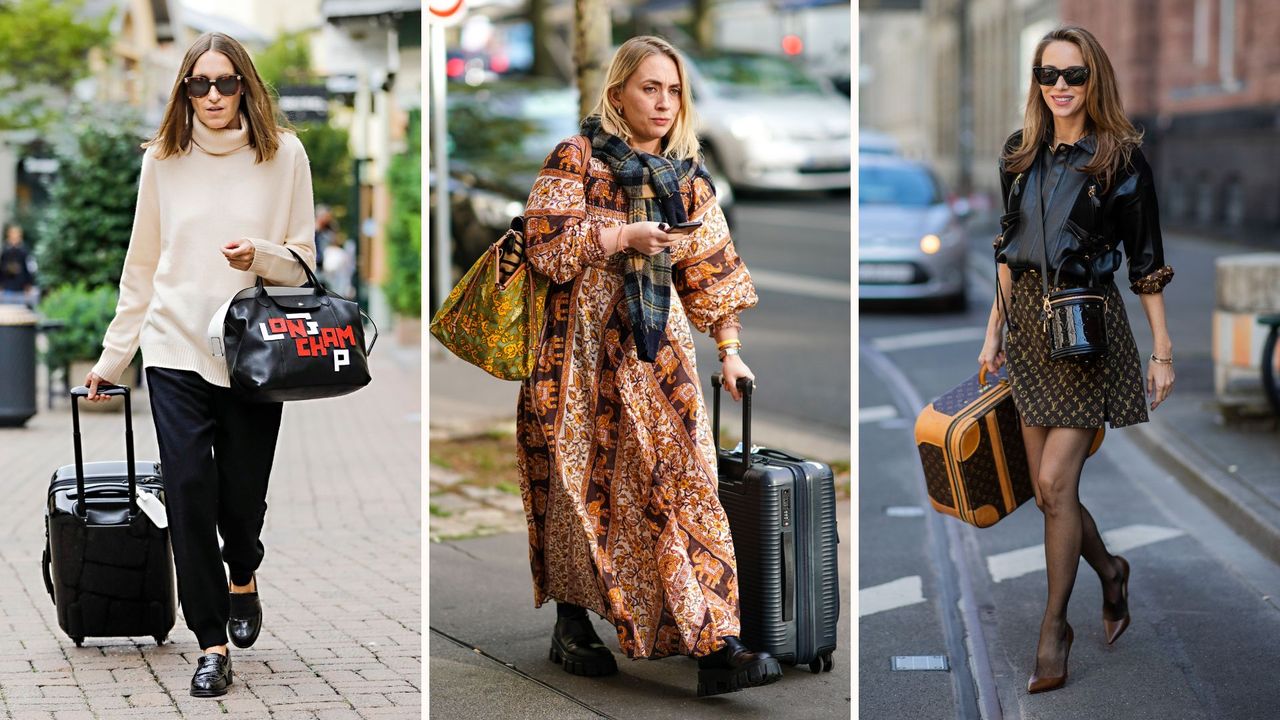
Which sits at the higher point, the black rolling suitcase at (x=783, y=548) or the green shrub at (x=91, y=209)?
the green shrub at (x=91, y=209)

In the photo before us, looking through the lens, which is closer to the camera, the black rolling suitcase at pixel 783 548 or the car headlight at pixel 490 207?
the black rolling suitcase at pixel 783 548

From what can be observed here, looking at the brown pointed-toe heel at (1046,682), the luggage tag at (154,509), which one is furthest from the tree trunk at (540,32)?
the brown pointed-toe heel at (1046,682)

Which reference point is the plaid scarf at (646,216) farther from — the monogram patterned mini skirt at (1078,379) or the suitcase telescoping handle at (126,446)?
the suitcase telescoping handle at (126,446)

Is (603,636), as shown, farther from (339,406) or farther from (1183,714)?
(339,406)

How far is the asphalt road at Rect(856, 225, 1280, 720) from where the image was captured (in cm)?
529

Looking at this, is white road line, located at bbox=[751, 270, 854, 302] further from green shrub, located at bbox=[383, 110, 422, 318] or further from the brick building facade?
the brick building facade

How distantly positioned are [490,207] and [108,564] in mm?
12749

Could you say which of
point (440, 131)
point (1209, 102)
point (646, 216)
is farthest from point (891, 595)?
point (1209, 102)

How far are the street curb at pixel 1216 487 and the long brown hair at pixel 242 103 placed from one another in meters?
4.67

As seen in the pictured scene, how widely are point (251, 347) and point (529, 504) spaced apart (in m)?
1.02

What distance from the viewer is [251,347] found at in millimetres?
4930

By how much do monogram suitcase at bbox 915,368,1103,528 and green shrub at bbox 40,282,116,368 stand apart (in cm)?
1014

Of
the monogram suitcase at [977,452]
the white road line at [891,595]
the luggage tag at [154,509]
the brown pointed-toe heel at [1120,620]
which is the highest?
the monogram suitcase at [977,452]

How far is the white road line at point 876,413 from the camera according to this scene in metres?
11.5
